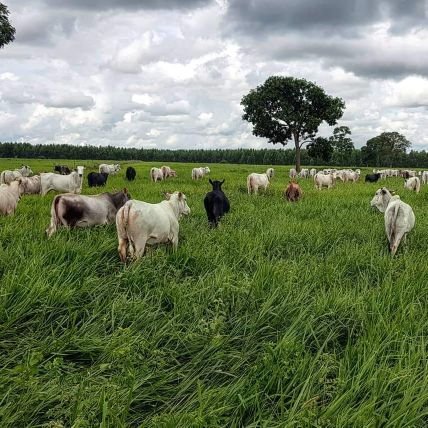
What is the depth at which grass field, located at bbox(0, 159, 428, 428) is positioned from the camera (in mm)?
2891

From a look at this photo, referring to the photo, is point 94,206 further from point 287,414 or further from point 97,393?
point 287,414

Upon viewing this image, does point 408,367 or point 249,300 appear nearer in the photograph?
point 408,367

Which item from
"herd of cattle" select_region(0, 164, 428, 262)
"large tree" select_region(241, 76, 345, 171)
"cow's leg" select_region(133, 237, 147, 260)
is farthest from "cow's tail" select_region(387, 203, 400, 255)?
"large tree" select_region(241, 76, 345, 171)

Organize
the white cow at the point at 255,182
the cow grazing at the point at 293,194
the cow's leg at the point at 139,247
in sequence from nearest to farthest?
the cow's leg at the point at 139,247 → the cow grazing at the point at 293,194 → the white cow at the point at 255,182

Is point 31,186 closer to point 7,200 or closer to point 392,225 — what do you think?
point 7,200

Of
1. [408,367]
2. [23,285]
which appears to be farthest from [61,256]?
[408,367]

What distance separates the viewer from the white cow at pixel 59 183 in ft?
50.8

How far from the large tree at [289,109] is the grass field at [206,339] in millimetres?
33447

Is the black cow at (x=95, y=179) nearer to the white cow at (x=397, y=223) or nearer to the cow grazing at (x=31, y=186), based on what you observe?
the cow grazing at (x=31, y=186)

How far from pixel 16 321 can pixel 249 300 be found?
2.34 meters

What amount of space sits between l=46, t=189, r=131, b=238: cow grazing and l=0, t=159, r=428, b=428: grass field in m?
0.64

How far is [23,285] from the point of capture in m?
4.20

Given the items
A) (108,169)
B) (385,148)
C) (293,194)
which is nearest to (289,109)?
(108,169)

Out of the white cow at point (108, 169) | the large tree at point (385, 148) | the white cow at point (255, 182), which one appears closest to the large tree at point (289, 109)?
the white cow at point (108, 169)
